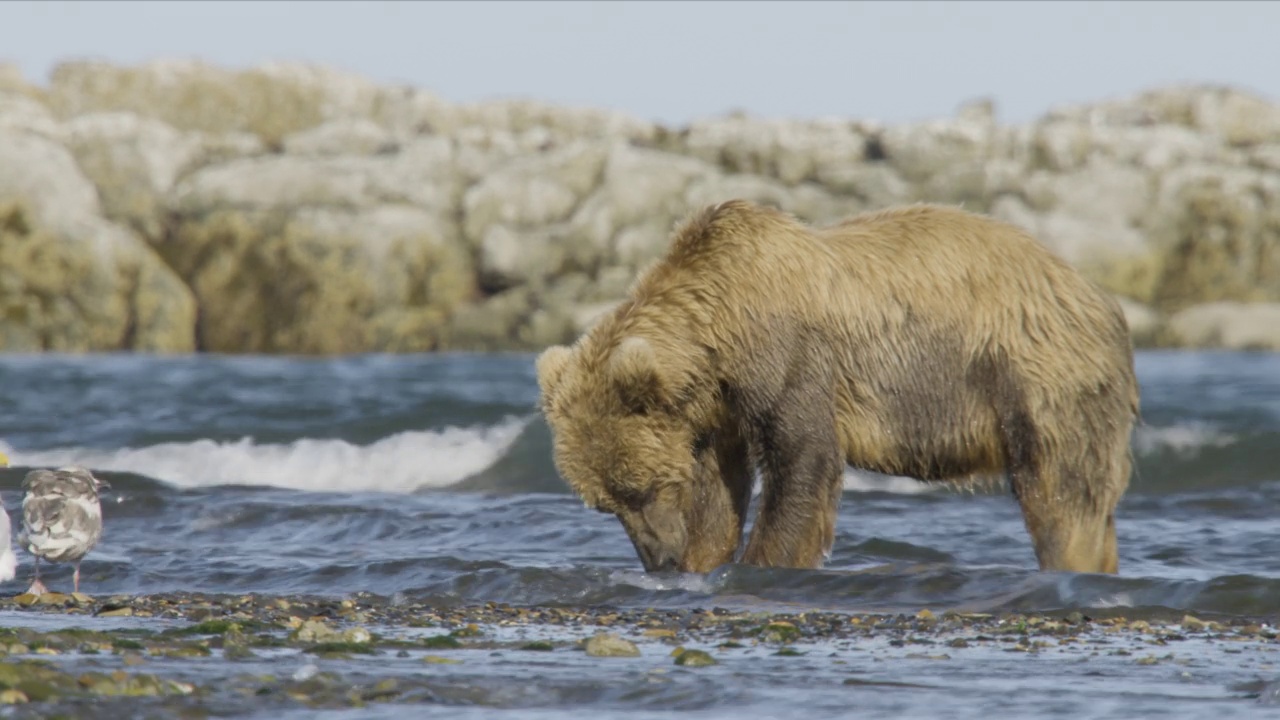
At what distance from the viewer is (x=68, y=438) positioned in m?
17.6

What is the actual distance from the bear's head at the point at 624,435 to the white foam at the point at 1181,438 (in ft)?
31.9

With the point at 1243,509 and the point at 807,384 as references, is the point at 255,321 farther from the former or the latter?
the point at 807,384

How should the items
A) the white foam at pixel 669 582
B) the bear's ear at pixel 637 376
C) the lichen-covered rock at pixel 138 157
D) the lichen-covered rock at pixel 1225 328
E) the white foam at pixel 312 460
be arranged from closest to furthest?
the bear's ear at pixel 637 376
the white foam at pixel 669 582
the white foam at pixel 312 460
the lichen-covered rock at pixel 1225 328
the lichen-covered rock at pixel 138 157

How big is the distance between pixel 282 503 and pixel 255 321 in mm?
24954

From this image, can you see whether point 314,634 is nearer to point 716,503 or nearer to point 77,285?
point 716,503

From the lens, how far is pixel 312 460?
671 inches

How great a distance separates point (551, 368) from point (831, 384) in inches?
52.3

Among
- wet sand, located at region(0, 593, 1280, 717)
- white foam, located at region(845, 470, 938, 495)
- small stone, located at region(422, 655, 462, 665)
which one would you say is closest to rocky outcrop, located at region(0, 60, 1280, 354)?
white foam, located at region(845, 470, 938, 495)

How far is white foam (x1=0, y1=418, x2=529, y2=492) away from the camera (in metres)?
16.2

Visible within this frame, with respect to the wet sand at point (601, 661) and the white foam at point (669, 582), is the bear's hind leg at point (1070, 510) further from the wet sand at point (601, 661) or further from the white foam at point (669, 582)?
the white foam at point (669, 582)

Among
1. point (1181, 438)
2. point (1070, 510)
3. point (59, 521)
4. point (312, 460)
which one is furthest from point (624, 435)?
point (1181, 438)

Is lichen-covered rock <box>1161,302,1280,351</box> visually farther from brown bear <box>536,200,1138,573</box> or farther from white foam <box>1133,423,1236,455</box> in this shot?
brown bear <box>536,200,1138,573</box>

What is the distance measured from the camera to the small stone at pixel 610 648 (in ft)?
21.1

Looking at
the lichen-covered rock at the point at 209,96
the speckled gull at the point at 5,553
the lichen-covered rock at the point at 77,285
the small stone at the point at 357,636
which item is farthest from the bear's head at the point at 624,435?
the lichen-covered rock at the point at 209,96
